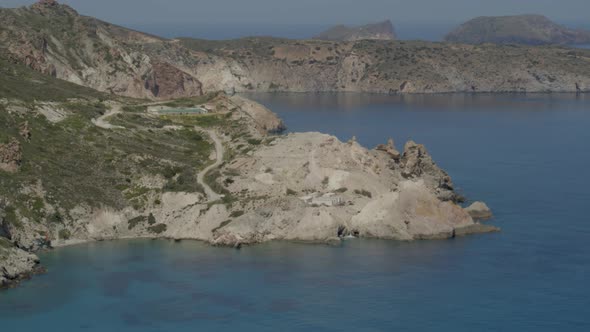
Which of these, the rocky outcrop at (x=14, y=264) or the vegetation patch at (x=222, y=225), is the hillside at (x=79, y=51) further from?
the rocky outcrop at (x=14, y=264)

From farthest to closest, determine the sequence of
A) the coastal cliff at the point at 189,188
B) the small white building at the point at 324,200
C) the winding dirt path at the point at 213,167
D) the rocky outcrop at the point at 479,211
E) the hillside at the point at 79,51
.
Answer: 1. the hillside at the point at 79,51
2. the rocky outcrop at the point at 479,211
3. the winding dirt path at the point at 213,167
4. the small white building at the point at 324,200
5. the coastal cliff at the point at 189,188

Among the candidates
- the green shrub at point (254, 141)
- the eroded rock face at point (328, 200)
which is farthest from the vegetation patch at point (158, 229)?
the green shrub at point (254, 141)

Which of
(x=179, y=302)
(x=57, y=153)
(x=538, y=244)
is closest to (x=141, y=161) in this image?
(x=57, y=153)

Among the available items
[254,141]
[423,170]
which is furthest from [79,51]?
[423,170]

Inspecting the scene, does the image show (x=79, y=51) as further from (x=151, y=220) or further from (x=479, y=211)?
(x=479, y=211)

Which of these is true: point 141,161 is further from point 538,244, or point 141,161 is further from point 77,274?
point 538,244

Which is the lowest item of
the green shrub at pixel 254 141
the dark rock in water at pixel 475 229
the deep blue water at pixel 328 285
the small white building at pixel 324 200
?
the deep blue water at pixel 328 285
